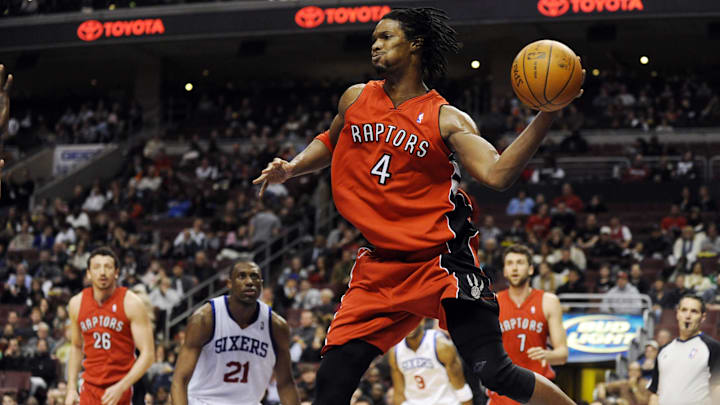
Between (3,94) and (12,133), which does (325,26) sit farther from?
(3,94)

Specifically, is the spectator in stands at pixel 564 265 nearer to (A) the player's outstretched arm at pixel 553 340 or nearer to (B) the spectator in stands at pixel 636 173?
(B) the spectator in stands at pixel 636 173

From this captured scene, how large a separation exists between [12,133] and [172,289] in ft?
41.7

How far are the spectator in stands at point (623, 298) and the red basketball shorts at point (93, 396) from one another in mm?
8161

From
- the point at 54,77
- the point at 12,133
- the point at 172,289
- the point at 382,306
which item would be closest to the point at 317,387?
the point at 382,306

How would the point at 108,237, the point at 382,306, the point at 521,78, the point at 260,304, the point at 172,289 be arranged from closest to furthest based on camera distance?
1. the point at 521,78
2. the point at 382,306
3. the point at 260,304
4. the point at 172,289
5. the point at 108,237

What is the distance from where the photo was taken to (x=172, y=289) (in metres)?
17.4

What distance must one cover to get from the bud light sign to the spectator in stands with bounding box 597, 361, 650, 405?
4.45 feet

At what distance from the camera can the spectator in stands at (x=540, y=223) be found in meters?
16.8

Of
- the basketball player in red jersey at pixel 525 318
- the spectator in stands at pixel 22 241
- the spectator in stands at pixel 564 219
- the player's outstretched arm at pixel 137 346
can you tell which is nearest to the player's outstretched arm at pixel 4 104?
the player's outstretched arm at pixel 137 346

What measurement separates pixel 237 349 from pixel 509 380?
2.78 m

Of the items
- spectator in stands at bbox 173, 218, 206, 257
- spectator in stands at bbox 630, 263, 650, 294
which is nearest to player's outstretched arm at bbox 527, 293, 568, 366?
spectator in stands at bbox 630, 263, 650, 294

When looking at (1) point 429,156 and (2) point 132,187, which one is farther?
(2) point 132,187

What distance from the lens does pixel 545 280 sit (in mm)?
14391

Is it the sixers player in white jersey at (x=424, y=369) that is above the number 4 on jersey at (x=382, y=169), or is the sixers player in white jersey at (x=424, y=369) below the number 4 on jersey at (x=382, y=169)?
below
